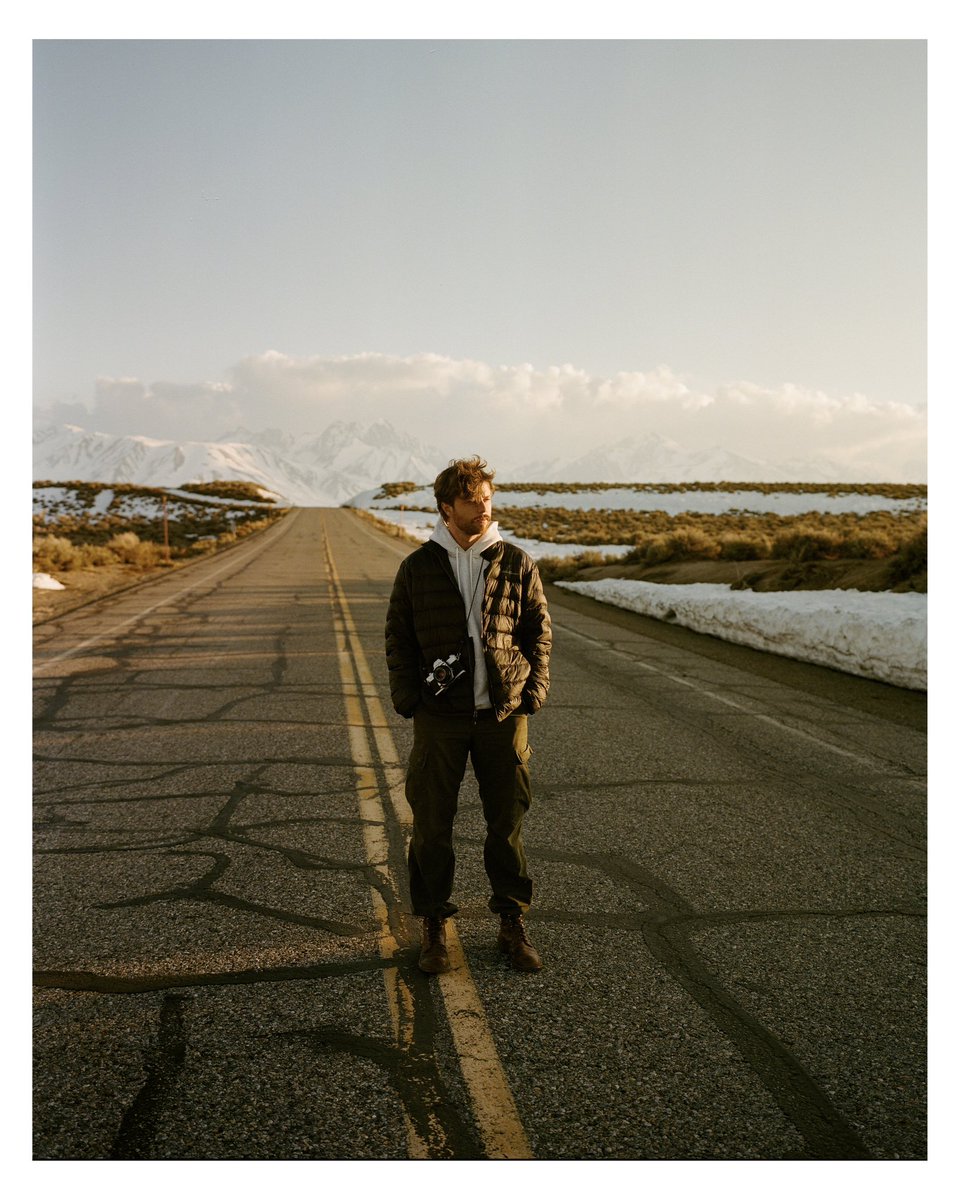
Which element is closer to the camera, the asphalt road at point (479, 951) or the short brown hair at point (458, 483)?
the asphalt road at point (479, 951)

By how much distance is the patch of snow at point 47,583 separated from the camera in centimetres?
1880

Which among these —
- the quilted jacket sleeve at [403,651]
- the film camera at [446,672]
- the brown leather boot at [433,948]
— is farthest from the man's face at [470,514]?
the brown leather boot at [433,948]

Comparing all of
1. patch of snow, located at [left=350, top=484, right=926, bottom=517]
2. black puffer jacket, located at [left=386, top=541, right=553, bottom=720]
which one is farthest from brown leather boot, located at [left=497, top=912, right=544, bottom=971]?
patch of snow, located at [left=350, top=484, right=926, bottom=517]

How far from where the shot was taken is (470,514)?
3330 mm

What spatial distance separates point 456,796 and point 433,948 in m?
0.58

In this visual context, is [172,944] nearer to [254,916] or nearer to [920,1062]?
[254,916]

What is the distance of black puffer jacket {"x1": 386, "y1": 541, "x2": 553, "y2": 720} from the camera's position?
3.40 metres

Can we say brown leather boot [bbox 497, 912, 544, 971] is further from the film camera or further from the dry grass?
the dry grass

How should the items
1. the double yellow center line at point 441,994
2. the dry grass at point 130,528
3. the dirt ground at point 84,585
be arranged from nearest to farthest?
the double yellow center line at point 441,994
the dirt ground at point 84,585
the dry grass at point 130,528

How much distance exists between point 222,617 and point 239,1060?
1202 centimetres

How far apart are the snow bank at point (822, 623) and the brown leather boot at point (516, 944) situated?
7.58 metres

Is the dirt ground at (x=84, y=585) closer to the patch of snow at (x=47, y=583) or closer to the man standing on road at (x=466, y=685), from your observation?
the patch of snow at (x=47, y=583)

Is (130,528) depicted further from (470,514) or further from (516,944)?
(516,944)

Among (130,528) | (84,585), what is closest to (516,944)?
(84,585)
